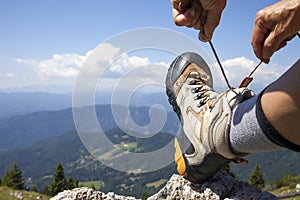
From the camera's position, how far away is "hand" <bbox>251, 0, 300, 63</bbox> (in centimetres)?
209

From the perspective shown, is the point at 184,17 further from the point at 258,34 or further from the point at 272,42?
the point at 272,42

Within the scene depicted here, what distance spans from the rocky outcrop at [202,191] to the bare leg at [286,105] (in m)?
1.50

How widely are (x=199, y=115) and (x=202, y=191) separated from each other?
1011 mm

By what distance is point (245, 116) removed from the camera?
8.69 ft

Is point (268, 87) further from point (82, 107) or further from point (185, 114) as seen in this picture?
point (82, 107)

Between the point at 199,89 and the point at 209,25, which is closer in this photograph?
the point at 209,25

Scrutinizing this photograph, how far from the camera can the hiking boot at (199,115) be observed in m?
3.00

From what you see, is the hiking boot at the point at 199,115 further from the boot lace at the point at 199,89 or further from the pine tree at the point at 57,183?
the pine tree at the point at 57,183

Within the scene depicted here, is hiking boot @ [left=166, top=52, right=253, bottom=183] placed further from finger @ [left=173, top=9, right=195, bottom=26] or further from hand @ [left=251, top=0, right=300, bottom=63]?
finger @ [left=173, top=9, right=195, bottom=26]

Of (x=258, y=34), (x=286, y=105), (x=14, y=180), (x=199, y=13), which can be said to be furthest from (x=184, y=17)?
(x=14, y=180)

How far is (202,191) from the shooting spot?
3734 mm

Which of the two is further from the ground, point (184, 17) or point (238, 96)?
point (184, 17)

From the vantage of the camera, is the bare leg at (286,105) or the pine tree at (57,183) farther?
the pine tree at (57,183)

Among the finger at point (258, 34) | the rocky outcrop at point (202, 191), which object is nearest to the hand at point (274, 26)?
the finger at point (258, 34)
